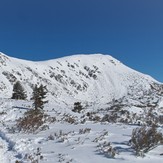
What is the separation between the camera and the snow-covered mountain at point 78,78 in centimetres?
10188

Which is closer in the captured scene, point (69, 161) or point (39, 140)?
point (69, 161)

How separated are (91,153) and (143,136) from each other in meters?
1.56

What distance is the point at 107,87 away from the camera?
13250 cm

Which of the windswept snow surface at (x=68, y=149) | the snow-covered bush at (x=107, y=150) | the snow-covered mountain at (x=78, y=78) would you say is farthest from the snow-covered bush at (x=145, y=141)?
the snow-covered mountain at (x=78, y=78)

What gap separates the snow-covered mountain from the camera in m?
102

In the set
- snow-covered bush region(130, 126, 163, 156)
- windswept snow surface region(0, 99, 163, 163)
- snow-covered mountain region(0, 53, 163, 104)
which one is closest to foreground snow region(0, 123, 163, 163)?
windswept snow surface region(0, 99, 163, 163)

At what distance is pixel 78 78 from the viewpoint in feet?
453

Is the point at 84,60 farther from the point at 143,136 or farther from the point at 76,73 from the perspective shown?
the point at 143,136

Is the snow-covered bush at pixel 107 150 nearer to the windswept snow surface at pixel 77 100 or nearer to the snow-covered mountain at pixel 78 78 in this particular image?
the windswept snow surface at pixel 77 100

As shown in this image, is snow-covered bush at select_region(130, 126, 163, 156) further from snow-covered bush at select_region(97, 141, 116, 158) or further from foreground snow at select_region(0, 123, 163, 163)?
snow-covered bush at select_region(97, 141, 116, 158)

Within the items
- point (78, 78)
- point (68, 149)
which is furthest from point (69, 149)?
point (78, 78)

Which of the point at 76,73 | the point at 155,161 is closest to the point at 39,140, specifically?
the point at 155,161

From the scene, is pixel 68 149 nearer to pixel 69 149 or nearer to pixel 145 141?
pixel 69 149

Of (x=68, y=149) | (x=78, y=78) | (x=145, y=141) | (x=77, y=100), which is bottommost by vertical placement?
(x=68, y=149)
